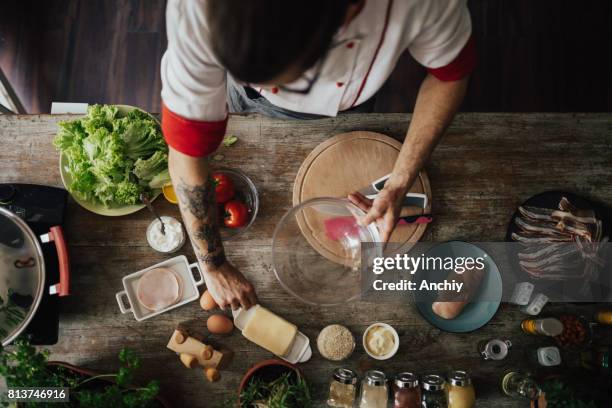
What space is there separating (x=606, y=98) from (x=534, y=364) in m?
1.91

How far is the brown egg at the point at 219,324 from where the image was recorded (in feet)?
4.65

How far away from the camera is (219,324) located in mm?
1415

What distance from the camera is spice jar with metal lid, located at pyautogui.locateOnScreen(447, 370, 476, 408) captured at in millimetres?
1391

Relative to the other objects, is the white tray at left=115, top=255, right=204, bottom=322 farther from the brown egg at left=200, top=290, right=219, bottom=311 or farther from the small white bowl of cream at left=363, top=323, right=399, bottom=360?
the small white bowl of cream at left=363, top=323, right=399, bottom=360

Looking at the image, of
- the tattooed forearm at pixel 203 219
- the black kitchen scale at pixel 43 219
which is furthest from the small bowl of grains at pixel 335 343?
the black kitchen scale at pixel 43 219

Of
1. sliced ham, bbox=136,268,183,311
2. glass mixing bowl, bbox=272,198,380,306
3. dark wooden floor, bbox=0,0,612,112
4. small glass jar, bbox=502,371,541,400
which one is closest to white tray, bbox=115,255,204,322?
sliced ham, bbox=136,268,183,311

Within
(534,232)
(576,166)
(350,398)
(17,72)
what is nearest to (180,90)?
(350,398)

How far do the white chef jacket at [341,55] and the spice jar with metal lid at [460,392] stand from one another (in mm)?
887

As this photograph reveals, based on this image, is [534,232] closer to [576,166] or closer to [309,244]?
[576,166]

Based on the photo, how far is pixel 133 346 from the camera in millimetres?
1440

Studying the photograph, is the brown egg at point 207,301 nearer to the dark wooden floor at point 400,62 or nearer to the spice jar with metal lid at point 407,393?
the spice jar with metal lid at point 407,393

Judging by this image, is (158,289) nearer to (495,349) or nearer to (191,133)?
(191,133)

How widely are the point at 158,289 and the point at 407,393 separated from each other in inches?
32.4

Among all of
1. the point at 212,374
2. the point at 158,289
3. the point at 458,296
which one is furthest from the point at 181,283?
the point at 458,296
